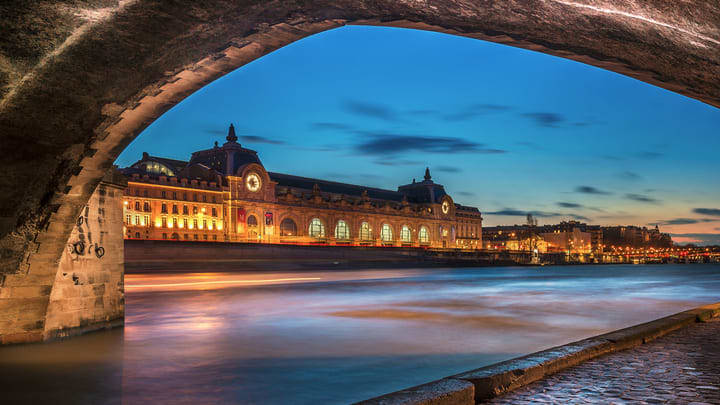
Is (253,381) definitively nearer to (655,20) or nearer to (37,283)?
(37,283)

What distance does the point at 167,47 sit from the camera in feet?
16.1

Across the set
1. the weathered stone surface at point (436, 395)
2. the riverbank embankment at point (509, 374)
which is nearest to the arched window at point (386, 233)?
the riverbank embankment at point (509, 374)

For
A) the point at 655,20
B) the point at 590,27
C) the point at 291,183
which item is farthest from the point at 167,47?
the point at 291,183

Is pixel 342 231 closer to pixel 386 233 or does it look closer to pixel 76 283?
pixel 386 233

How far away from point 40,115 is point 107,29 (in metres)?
1.34

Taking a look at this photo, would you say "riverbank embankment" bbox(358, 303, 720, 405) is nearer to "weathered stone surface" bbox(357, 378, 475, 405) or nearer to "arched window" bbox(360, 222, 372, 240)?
"weathered stone surface" bbox(357, 378, 475, 405)

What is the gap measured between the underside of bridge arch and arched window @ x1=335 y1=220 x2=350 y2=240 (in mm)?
100574

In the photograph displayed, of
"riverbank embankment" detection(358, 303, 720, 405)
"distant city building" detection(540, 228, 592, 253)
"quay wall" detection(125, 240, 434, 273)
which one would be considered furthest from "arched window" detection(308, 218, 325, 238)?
"distant city building" detection(540, 228, 592, 253)

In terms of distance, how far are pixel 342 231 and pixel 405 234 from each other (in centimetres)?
1957

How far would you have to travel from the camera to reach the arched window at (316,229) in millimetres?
102456

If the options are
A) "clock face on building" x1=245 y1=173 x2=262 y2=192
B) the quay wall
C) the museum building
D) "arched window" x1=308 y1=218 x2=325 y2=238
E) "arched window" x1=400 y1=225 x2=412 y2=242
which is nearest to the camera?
the quay wall

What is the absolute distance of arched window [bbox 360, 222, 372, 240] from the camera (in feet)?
368

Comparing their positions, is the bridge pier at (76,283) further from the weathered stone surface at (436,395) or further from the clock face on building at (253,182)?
the clock face on building at (253,182)

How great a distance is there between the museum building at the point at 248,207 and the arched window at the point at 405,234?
209 millimetres
